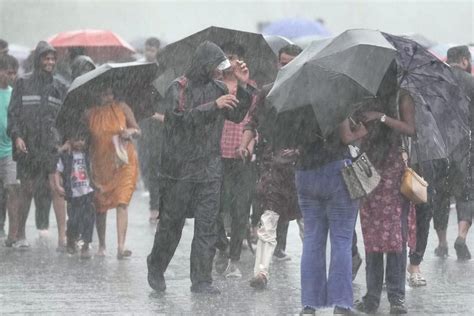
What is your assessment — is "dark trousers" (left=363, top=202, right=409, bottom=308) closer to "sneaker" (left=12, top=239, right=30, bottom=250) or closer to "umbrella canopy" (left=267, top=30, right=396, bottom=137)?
Result: "umbrella canopy" (left=267, top=30, right=396, bottom=137)

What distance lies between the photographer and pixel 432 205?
1127 centimetres

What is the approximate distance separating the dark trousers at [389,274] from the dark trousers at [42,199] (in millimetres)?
5157

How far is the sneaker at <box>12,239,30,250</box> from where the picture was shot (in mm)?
13812

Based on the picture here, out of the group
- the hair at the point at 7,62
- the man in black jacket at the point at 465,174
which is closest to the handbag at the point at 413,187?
the man in black jacket at the point at 465,174

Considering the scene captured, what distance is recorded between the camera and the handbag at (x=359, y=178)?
906 centimetres

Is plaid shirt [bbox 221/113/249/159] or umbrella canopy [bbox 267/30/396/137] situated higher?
umbrella canopy [bbox 267/30/396/137]

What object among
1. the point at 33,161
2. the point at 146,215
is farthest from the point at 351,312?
the point at 146,215

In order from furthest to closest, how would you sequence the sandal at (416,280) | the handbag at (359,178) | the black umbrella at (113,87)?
the black umbrella at (113,87), the sandal at (416,280), the handbag at (359,178)

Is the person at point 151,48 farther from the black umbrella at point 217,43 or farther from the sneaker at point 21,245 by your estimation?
the black umbrella at point 217,43

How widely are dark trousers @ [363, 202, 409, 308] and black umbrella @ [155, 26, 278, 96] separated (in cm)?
280

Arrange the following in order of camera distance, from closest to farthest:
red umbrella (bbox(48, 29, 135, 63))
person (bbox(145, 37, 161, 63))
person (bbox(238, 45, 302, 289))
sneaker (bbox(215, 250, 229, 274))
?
person (bbox(238, 45, 302, 289))
sneaker (bbox(215, 250, 229, 274))
red umbrella (bbox(48, 29, 135, 63))
person (bbox(145, 37, 161, 63))

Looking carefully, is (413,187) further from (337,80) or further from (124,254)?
(124,254)

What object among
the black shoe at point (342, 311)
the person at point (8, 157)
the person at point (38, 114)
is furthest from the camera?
the person at point (8, 157)

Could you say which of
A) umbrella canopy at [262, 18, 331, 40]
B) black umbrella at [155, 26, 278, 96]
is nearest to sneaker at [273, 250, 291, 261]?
black umbrella at [155, 26, 278, 96]
